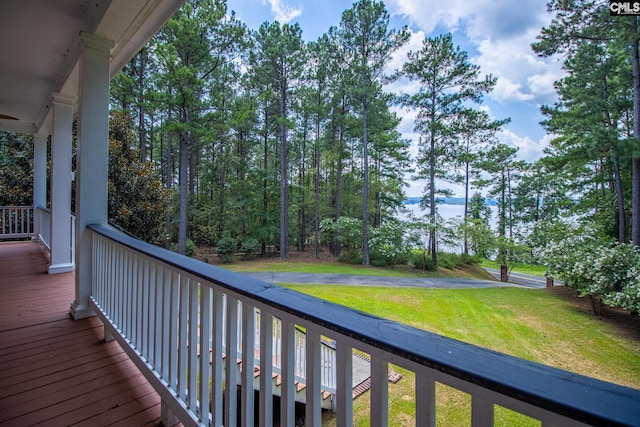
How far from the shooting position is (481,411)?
49 centimetres

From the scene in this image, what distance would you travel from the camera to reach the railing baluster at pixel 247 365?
1000mm

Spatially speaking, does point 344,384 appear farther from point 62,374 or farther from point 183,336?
point 62,374

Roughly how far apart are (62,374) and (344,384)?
215cm

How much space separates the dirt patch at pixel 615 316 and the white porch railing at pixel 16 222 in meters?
12.4

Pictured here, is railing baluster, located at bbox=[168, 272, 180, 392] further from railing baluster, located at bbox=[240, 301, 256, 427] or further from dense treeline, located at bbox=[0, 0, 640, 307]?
dense treeline, located at bbox=[0, 0, 640, 307]

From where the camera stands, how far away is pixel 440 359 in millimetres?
513

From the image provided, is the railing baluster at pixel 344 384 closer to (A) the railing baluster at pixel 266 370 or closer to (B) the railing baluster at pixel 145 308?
(A) the railing baluster at pixel 266 370

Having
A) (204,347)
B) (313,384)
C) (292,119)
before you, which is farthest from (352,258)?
(313,384)

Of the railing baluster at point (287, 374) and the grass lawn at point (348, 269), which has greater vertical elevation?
the railing baluster at point (287, 374)

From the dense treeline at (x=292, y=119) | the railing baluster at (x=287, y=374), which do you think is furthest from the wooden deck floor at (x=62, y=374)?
the dense treeline at (x=292, y=119)

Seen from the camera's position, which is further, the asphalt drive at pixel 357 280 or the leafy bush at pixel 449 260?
the leafy bush at pixel 449 260

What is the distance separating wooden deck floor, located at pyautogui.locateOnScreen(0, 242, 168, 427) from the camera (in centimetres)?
152

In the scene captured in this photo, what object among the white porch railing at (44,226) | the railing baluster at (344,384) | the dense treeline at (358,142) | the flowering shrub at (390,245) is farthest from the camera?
the flowering shrub at (390,245)

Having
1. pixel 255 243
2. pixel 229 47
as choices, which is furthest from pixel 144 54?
pixel 255 243
